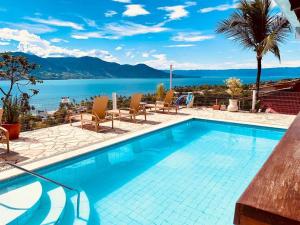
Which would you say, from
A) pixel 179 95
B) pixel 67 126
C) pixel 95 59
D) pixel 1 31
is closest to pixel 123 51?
pixel 1 31

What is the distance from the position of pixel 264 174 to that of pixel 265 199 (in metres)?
0.15

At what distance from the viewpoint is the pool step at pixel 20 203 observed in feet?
12.0

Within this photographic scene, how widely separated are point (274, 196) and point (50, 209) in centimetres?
434

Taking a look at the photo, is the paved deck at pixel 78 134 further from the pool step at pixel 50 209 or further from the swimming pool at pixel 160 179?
the pool step at pixel 50 209

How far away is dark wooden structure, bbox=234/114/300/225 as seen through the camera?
0.50m

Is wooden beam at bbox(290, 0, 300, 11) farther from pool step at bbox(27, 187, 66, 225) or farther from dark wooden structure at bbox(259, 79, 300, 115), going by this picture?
dark wooden structure at bbox(259, 79, 300, 115)

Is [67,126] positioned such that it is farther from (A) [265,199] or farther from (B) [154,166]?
(A) [265,199]

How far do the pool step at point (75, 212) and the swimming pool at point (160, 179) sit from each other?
2 cm

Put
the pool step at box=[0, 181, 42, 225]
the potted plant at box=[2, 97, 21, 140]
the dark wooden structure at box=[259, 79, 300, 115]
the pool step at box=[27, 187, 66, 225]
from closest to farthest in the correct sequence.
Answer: the pool step at box=[0, 181, 42, 225], the pool step at box=[27, 187, 66, 225], the potted plant at box=[2, 97, 21, 140], the dark wooden structure at box=[259, 79, 300, 115]

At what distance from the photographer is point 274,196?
A: 0.56 m

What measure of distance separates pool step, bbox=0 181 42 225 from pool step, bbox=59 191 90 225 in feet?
1.65

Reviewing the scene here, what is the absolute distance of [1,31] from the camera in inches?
2192

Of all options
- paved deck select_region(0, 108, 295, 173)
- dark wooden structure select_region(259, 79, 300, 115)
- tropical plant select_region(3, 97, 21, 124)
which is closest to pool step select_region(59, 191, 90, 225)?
paved deck select_region(0, 108, 295, 173)

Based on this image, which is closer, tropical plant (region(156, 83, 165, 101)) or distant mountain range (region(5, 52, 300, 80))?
tropical plant (region(156, 83, 165, 101))
